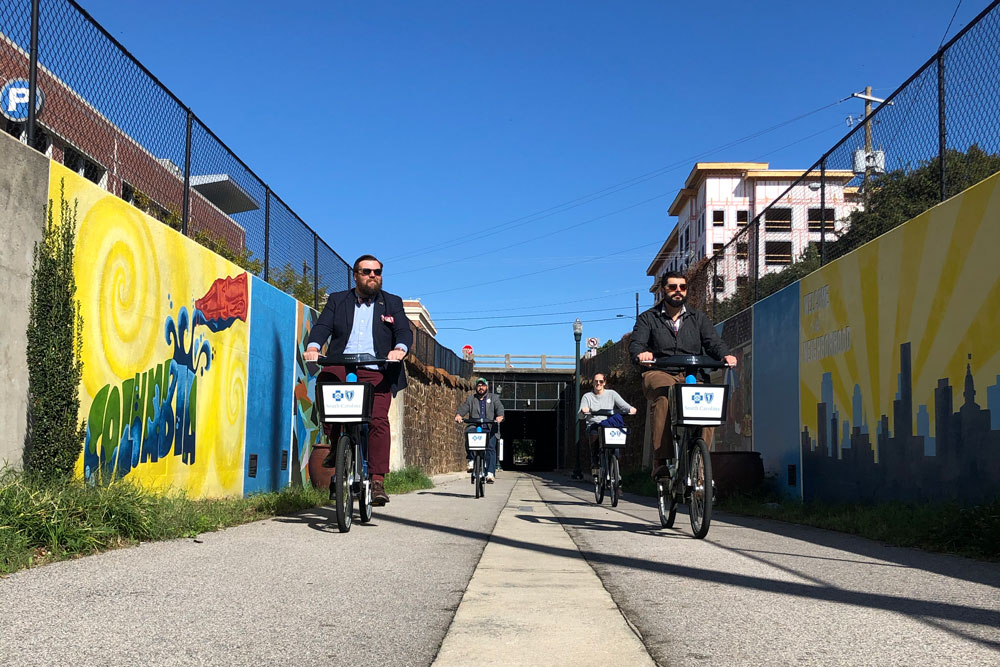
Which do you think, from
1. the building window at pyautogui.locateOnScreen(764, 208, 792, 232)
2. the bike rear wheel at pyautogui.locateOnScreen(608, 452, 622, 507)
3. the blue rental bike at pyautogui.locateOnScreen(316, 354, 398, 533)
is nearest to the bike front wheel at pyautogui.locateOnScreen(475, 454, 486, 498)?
the bike rear wheel at pyautogui.locateOnScreen(608, 452, 622, 507)

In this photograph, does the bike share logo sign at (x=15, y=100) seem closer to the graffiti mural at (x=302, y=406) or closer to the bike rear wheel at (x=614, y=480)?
the graffiti mural at (x=302, y=406)

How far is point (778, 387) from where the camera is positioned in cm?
1137

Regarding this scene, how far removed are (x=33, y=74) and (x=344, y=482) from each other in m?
3.09

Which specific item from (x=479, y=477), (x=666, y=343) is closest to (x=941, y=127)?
(x=666, y=343)

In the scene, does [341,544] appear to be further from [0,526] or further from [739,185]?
[739,185]

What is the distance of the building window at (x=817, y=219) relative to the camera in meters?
9.88

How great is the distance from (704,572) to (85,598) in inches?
104

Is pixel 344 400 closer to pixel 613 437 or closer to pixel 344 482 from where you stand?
pixel 344 482

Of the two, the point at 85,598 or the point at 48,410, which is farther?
the point at 48,410

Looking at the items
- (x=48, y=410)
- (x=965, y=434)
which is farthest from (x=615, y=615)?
(x=965, y=434)

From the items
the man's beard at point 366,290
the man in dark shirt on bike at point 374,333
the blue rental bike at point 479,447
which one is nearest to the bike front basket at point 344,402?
the man in dark shirt on bike at point 374,333

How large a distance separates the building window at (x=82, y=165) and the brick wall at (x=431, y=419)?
10802 mm

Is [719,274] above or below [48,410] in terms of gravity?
above

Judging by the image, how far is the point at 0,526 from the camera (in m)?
4.03
